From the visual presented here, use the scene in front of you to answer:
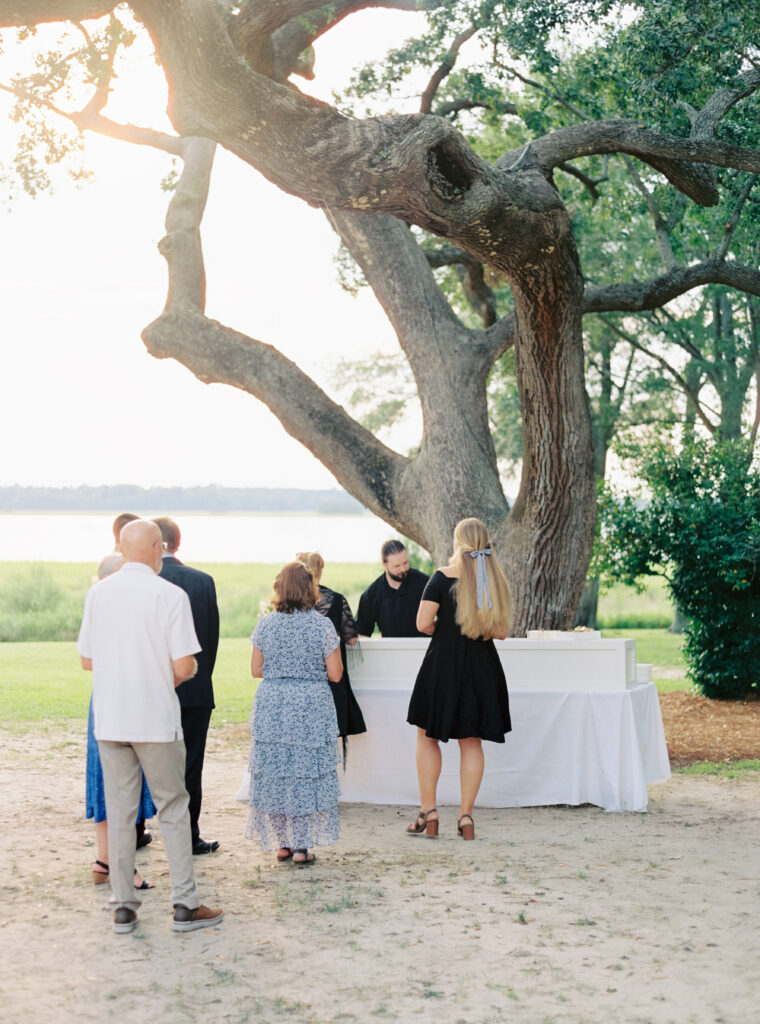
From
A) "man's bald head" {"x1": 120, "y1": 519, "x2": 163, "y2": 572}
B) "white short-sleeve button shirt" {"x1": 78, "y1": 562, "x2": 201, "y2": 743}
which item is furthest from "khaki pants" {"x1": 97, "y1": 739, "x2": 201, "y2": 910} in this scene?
"man's bald head" {"x1": 120, "y1": 519, "x2": 163, "y2": 572}

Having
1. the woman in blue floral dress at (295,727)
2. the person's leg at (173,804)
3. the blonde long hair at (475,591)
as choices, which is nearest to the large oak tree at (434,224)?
the blonde long hair at (475,591)

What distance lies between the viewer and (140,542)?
511cm

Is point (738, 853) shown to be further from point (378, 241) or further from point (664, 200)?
point (664, 200)

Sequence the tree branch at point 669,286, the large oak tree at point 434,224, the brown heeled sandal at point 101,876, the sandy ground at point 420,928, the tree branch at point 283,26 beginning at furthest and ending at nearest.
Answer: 1. the tree branch at point 669,286
2. the tree branch at point 283,26
3. the large oak tree at point 434,224
4. the brown heeled sandal at point 101,876
5. the sandy ground at point 420,928

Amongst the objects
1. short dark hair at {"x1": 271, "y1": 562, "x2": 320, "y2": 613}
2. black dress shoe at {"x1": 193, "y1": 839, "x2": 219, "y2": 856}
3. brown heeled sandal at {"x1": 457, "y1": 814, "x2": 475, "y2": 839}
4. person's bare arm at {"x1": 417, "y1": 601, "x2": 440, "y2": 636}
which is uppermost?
short dark hair at {"x1": 271, "y1": 562, "x2": 320, "y2": 613}

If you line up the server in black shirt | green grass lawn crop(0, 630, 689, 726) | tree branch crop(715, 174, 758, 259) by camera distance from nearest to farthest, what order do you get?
1. the server in black shirt
2. tree branch crop(715, 174, 758, 259)
3. green grass lawn crop(0, 630, 689, 726)

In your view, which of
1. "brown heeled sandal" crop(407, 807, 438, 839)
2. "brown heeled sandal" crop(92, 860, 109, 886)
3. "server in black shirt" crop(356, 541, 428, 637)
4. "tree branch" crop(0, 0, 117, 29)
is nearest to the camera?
"brown heeled sandal" crop(92, 860, 109, 886)

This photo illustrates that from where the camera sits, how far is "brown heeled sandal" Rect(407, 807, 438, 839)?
6926 mm

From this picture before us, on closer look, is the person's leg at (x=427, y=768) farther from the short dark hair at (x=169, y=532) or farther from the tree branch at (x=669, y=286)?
the tree branch at (x=669, y=286)

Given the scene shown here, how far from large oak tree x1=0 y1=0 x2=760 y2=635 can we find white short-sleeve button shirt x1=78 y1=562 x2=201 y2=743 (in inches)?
136

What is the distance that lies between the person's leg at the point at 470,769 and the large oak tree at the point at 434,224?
3375mm

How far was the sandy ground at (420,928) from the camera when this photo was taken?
417cm

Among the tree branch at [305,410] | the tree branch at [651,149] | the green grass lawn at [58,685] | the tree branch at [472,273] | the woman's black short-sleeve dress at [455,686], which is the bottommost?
the green grass lawn at [58,685]

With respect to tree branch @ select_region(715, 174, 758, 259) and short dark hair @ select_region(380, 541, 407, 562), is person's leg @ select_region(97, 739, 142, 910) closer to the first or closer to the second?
short dark hair @ select_region(380, 541, 407, 562)
